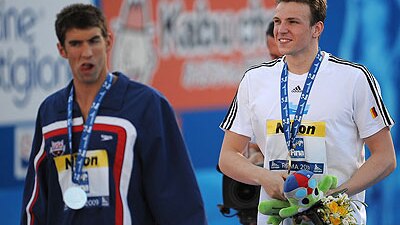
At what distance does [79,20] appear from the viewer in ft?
18.4

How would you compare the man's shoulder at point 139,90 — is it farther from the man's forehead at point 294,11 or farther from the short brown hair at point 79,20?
the man's forehead at point 294,11

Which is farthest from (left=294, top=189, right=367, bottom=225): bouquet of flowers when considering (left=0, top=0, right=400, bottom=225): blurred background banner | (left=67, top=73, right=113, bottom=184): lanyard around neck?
(left=0, top=0, right=400, bottom=225): blurred background banner

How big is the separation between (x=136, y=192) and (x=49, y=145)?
0.51m

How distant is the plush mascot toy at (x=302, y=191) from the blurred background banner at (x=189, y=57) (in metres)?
4.68

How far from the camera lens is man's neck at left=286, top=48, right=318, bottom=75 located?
525 centimetres

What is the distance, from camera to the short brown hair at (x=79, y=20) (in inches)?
220

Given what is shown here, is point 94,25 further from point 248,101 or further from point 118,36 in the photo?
point 118,36

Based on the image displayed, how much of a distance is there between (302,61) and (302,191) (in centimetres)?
68

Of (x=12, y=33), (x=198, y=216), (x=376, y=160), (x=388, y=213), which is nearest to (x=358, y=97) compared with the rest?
(x=376, y=160)

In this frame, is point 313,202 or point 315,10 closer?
point 313,202

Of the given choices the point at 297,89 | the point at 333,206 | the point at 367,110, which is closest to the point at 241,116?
the point at 297,89

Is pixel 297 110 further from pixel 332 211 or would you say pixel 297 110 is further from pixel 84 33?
pixel 84 33

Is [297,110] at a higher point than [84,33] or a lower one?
lower

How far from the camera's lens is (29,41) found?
9.36m
